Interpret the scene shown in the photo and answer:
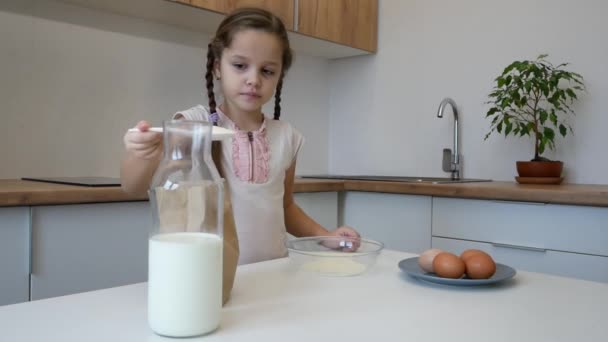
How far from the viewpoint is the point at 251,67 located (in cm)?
104

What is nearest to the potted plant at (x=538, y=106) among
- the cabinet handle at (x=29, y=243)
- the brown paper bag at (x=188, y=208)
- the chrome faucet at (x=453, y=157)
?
the chrome faucet at (x=453, y=157)

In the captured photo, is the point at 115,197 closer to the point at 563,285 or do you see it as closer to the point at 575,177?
the point at 563,285

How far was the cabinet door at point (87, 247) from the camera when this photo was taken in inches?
51.6

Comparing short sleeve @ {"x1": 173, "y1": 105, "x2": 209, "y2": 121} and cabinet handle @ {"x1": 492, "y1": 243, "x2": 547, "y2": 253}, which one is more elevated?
short sleeve @ {"x1": 173, "y1": 105, "x2": 209, "y2": 121}

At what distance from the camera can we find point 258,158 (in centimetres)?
126

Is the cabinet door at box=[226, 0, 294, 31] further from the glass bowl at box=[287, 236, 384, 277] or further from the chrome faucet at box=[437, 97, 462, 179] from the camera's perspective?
the glass bowl at box=[287, 236, 384, 277]

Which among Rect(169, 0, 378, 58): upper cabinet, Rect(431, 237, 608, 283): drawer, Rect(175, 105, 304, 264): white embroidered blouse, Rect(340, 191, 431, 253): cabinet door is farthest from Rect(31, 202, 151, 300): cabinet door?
Rect(431, 237, 608, 283): drawer

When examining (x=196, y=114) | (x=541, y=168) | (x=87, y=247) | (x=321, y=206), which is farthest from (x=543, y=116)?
(x=87, y=247)

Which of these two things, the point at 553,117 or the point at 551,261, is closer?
the point at 551,261

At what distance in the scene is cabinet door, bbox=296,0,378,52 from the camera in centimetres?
230

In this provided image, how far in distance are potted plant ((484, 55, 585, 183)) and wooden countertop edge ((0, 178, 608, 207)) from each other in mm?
238

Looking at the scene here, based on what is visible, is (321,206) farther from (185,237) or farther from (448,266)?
(185,237)

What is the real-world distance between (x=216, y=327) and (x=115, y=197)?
98 cm

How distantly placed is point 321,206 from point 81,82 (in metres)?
0.99
